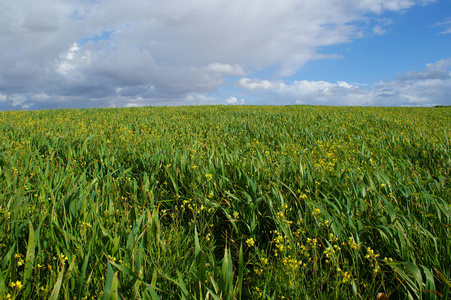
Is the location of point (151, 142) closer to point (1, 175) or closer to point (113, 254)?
point (1, 175)

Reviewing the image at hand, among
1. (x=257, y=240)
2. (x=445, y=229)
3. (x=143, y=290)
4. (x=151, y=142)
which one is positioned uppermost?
(x=151, y=142)

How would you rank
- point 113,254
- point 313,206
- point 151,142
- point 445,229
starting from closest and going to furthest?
point 113,254 < point 445,229 < point 313,206 < point 151,142

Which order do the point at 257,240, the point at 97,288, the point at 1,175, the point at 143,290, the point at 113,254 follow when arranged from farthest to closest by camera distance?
the point at 1,175
the point at 257,240
the point at 113,254
the point at 97,288
the point at 143,290

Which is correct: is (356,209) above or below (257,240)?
above

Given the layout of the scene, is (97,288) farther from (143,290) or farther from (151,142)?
(151,142)

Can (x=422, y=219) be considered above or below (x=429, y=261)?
above

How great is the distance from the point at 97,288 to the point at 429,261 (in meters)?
2.39

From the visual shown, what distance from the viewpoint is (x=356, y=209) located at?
2488 mm

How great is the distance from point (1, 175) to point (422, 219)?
5.06m

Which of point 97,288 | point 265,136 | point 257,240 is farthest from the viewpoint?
point 265,136

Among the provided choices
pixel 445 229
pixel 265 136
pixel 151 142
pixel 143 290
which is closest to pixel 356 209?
pixel 445 229

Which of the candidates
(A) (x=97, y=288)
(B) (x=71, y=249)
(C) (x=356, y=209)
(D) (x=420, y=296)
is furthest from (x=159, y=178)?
(D) (x=420, y=296)

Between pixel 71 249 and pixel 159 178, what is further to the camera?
pixel 159 178

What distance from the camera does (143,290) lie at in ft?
4.96
